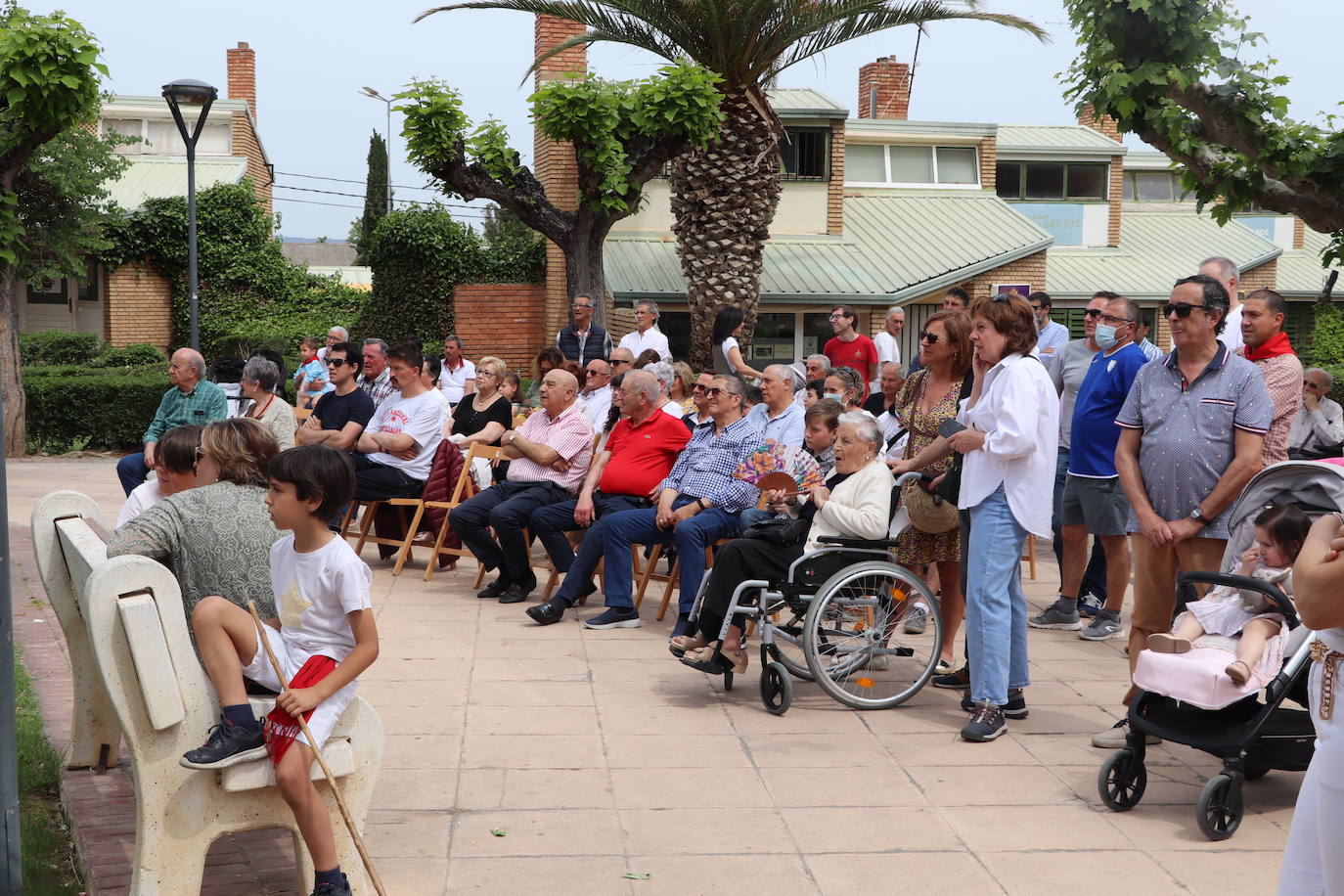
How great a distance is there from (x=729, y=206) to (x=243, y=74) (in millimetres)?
28324

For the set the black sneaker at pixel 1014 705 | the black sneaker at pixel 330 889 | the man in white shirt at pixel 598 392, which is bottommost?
the black sneaker at pixel 1014 705

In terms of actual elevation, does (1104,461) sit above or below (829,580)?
above

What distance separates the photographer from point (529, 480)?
343 inches

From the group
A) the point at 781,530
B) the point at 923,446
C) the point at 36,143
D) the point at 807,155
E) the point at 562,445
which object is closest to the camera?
the point at 781,530

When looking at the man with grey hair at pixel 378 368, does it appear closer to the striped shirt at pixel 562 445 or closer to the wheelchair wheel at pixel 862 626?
the striped shirt at pixel 562 445

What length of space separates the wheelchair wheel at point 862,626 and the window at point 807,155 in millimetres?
18569

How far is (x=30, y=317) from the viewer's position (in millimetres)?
30031

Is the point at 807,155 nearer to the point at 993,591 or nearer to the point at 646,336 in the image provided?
the point at 646,336

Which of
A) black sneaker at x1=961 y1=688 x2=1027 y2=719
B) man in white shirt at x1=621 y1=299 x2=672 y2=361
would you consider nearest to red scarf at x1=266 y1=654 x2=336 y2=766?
black sneaker at x1=961 y1=688 x2=1027 y2=719

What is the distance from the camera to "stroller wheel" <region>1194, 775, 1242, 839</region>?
4.37 m

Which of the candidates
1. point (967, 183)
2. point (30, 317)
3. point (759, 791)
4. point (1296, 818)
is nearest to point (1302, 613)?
point (1296, 818)

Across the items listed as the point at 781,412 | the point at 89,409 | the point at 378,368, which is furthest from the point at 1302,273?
the point at 781,412

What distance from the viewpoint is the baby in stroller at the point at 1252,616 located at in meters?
4.45

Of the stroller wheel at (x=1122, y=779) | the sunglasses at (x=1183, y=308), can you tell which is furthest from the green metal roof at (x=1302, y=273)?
the stroller wheel at (x=1122, y=779)
